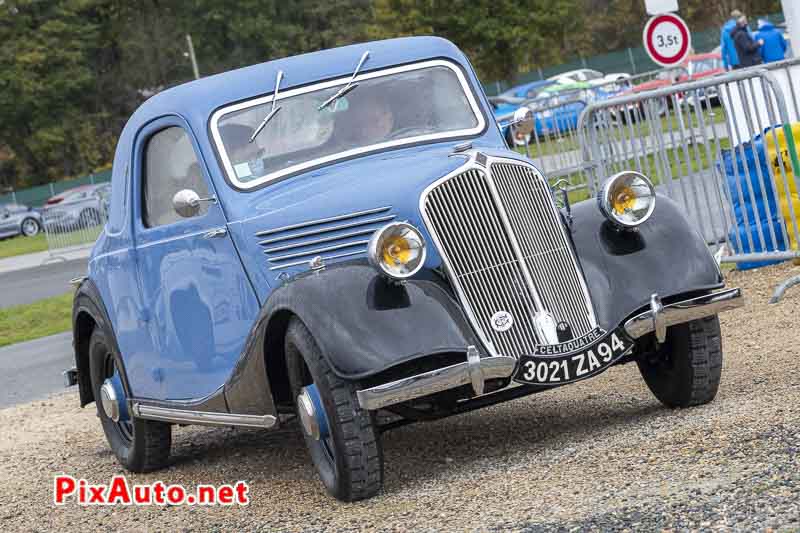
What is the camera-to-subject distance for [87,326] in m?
8.28

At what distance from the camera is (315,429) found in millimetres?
5625

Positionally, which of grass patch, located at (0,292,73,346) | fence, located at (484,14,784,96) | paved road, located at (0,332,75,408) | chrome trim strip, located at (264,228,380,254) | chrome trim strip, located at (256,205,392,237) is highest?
chrome trim strip, located at (256,205,392,237)

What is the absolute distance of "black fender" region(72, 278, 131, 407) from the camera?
7.61 meters

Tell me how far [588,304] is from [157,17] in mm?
65542

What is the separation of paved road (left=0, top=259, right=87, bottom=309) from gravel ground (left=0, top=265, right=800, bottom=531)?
12576 millimetres

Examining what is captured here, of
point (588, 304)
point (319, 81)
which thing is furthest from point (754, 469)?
point (319, 81)

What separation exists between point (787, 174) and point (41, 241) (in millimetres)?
31762

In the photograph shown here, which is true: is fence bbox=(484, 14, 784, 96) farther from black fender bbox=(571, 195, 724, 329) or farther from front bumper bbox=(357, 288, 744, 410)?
front bumper bbox=(357, 288, 744, 410)

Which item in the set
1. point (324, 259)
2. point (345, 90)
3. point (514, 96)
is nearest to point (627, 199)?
point (324, 259)

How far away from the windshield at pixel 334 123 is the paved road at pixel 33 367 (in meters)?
5.36

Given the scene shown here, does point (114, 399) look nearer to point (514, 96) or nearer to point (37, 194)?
point (514, 96)

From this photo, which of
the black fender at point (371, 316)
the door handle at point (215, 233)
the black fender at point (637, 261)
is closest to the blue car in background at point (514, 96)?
the door handle at point (215, 233)

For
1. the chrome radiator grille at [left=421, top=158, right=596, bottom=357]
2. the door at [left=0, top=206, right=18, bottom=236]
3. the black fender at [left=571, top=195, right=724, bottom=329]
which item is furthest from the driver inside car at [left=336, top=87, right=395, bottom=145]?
the door at [left=0, top=206, right=18, bottom=236]

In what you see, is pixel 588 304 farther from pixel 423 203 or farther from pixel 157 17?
pixel 157 17
